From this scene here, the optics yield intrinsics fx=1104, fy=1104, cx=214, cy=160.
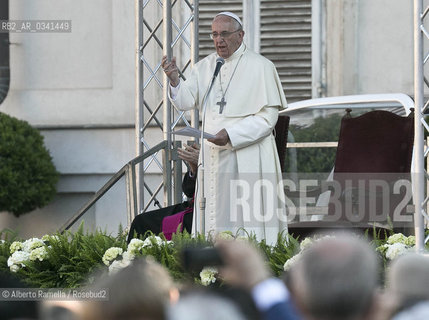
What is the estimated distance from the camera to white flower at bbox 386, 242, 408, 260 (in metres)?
5.61

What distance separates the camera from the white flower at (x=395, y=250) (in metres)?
5.61

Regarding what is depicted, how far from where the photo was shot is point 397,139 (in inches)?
304

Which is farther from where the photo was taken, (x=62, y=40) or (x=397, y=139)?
(x=62, y=40)

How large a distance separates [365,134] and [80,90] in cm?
553

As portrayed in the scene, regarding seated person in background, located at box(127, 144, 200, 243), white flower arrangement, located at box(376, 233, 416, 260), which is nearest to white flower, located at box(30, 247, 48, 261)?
seated person in background, located at box(127, 144, 200, 243)

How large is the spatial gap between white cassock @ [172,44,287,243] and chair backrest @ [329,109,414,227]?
2.13ft

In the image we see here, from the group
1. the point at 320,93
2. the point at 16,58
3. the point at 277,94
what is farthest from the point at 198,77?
the point at 16,58

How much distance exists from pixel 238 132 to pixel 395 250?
1.71 metres

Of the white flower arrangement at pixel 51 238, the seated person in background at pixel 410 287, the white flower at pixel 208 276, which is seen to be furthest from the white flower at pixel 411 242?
the seated person in background at pixel 410 287

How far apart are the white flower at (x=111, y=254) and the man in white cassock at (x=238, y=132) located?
→ 1045 mm

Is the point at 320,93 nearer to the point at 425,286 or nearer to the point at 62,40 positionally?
the point at 62,40

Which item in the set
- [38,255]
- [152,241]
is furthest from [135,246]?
[38,255]

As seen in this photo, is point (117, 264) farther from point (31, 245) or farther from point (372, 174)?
point (372, 174)

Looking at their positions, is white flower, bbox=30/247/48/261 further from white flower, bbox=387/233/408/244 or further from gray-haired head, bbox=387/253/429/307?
gray-haired head, bbox=387/253/429/307
